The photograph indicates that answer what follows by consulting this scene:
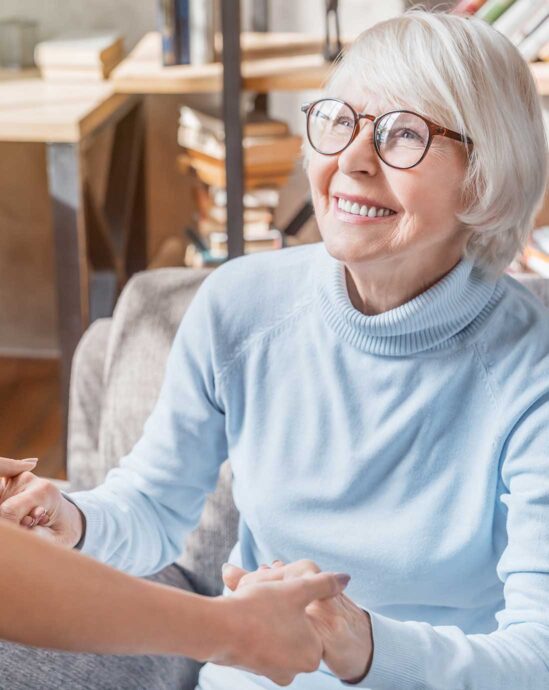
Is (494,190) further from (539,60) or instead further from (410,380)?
(539,60)

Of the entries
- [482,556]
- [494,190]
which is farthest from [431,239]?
[482,556]

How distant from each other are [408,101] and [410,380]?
300mm

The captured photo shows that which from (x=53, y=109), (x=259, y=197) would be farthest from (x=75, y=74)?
(x=259, y=197)

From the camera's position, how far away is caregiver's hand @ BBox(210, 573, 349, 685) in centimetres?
77

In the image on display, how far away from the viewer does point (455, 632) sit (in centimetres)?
100

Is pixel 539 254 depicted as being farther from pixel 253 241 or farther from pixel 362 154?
pixel 362 154

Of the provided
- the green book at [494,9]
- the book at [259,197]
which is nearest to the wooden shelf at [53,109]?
the book at [259,197]

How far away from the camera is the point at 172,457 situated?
1.21m

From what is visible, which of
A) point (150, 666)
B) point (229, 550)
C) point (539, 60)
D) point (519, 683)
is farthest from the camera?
point (539, 60)

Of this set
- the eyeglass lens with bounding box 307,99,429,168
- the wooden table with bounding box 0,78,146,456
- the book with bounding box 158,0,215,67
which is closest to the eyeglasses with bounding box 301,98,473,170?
the eyeglass lens with bounding box 307,99,429,168

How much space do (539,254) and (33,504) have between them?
4.41 ft

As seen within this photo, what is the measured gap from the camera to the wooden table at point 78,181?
212 centimetres

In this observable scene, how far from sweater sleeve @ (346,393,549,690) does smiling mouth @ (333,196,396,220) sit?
0.25m

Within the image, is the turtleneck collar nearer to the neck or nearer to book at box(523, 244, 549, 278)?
the neck
